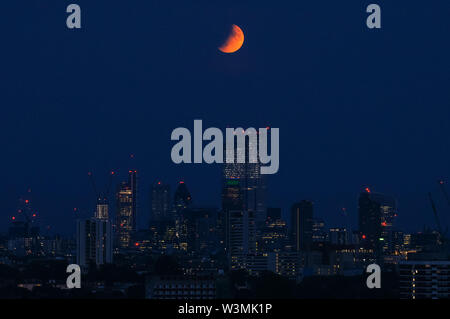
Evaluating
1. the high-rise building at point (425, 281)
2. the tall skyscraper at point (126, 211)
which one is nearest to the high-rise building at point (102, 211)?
the tall skyscraper at point (126, 211)

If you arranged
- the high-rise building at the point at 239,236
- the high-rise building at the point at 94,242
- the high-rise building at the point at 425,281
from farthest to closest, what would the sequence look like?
the high-rise building at the point at 239,236 < the high-rise building at the point at 94,242 < the high-rise building at the point at 425,281

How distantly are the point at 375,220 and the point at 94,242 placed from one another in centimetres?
3619

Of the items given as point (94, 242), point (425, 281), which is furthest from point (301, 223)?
point (425, 281)

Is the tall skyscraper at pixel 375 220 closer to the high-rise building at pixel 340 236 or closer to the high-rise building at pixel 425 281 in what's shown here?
the high-rise building at pixel 340 236

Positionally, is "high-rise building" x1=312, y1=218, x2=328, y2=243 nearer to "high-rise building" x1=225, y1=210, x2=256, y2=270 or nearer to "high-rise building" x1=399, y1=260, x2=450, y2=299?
"high-rise building" x1=225, y1=210, x2=256, y2=270

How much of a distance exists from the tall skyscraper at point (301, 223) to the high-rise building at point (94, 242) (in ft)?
69.3

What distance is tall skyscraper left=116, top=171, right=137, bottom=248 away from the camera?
119 m

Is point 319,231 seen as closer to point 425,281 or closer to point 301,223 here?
point 301,223

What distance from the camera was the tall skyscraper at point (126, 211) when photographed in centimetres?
11869

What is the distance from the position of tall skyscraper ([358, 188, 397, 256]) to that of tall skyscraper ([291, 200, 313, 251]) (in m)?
6.05

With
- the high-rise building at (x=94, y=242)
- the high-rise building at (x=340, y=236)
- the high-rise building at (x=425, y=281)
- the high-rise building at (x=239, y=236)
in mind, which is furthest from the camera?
the high-rise building at (x=340, y=236)

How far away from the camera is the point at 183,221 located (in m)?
123
